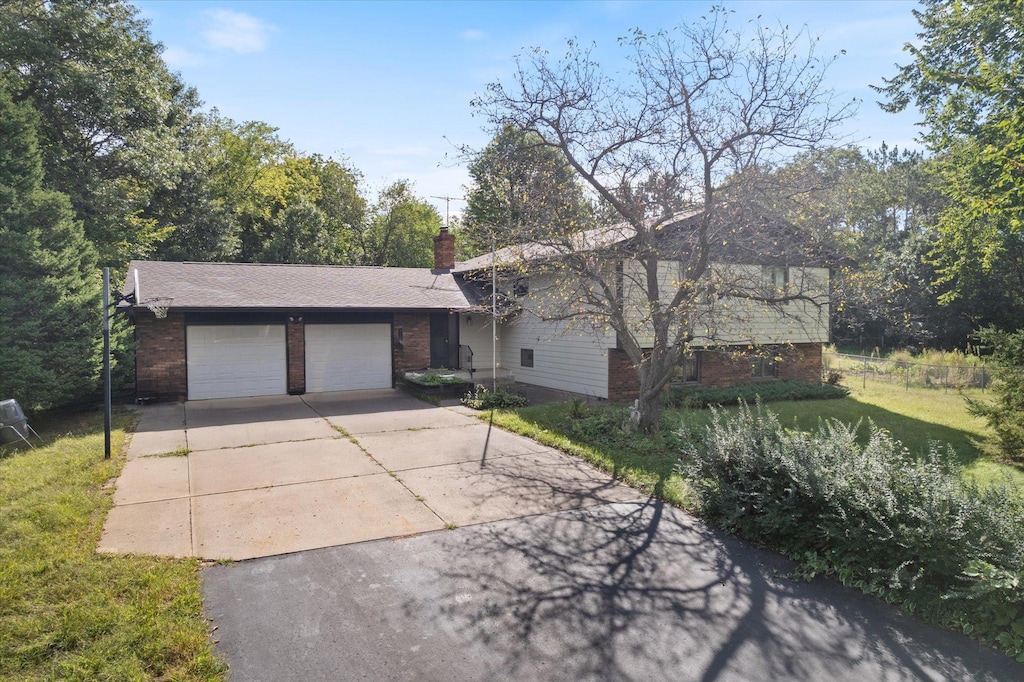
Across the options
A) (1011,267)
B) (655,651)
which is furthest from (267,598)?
(1011,267)

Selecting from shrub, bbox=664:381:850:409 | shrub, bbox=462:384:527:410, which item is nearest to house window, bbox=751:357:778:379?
shrub, bbox=664:381:850:409

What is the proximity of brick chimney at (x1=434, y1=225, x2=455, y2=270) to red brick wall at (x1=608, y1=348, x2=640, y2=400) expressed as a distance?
8.55 m

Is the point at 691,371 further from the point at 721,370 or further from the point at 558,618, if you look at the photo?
the point at 558,618

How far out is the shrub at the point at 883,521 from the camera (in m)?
4.21

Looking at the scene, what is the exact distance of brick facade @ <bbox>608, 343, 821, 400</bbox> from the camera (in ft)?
49.3

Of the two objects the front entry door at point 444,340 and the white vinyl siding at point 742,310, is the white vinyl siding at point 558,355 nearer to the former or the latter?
the white vinyl siding at point 742,310

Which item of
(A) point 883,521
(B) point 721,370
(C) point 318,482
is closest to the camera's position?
(A) point 883,521

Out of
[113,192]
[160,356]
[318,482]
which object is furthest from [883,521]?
[113,192]

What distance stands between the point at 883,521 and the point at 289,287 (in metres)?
14.9

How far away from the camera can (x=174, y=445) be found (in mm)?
9852

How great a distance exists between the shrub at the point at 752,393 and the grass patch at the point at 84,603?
37.9ft

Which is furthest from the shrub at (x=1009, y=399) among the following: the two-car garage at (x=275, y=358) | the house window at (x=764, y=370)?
the two-car garage at (x=275, y=358)

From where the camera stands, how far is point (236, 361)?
1513cm

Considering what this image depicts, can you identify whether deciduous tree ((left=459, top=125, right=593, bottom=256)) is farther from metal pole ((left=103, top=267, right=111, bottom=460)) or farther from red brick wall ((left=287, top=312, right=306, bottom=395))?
red brick wall ((left=287, top=312, right=306, bottom=395))
